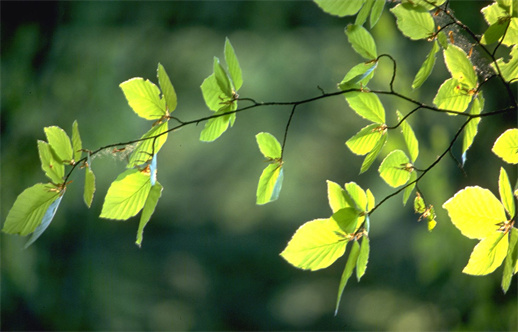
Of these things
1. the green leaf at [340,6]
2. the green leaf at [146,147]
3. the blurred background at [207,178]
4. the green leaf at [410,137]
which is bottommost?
the blurred background at [207,178]

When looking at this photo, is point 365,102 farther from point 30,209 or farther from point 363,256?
point 30,209

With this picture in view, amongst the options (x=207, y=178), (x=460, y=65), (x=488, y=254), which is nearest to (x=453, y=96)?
(x=460, y=65)

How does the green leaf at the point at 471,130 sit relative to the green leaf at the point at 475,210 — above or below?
above

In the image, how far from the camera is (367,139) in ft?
1.39

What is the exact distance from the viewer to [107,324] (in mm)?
2596

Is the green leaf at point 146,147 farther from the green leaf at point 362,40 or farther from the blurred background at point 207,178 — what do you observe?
the blurred background at point 207,178

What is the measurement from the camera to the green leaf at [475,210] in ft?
1.19

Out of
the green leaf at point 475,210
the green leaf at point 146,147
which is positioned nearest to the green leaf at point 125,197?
the green leaf at point 146,147

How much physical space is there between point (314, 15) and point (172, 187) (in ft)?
4.07

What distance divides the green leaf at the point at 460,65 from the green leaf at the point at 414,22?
2 cm

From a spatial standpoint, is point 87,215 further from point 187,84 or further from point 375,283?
point 375,283

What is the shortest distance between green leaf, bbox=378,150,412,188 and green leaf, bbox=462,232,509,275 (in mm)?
88

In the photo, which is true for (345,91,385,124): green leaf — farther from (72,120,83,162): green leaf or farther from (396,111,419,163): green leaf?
(72,120,83,162): green leaf

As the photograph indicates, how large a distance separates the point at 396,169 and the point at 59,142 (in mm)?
276
